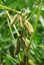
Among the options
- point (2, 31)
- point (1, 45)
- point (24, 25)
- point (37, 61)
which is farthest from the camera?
point (2, 31)

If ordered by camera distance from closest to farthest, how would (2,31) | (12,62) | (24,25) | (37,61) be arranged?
(24,25), (12,62), (37,61), (2,31)

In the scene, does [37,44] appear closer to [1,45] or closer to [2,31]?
[1,45]

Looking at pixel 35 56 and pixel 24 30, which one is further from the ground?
pixel 24 30

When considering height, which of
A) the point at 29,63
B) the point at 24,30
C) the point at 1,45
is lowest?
the point at 1,45

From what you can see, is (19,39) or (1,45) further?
(1,45)

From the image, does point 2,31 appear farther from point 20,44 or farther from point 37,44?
point 20,44

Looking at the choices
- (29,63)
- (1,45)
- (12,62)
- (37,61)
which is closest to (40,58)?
(37,61)

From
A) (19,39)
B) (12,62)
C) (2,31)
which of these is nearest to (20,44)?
(19,39)
